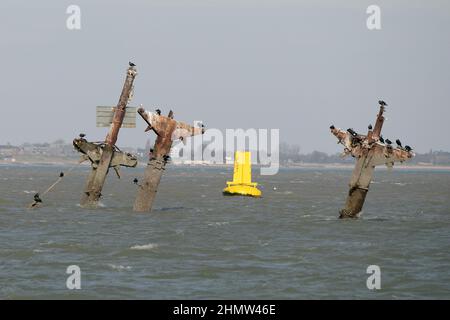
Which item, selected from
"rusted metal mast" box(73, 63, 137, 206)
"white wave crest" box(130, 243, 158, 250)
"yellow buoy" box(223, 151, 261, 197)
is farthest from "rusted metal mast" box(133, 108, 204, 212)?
"yellow buoy" box(223, 151, 261, 197)

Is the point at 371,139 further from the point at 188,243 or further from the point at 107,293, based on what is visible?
the point at 107,293

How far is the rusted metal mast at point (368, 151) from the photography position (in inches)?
1618

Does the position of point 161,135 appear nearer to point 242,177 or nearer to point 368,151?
point 368,151

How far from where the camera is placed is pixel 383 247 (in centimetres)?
3478

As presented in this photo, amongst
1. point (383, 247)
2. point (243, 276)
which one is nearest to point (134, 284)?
point (243, 276)

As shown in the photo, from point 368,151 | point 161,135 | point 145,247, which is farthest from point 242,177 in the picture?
point 145,247

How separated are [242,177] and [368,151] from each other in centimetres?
3218

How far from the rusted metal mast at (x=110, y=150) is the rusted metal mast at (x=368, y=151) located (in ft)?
32.4

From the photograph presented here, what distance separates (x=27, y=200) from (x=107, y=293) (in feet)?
128

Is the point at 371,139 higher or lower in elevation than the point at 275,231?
higher

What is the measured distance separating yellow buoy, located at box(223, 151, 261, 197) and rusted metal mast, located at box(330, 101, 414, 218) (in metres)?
28.8

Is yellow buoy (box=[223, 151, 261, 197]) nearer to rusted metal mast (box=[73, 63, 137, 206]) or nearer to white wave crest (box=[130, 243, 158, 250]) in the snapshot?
rusted metal mast (box=[73, 63, 137, 206])

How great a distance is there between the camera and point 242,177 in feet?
240
